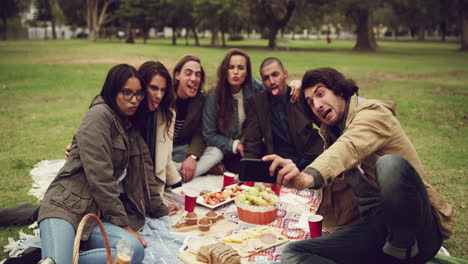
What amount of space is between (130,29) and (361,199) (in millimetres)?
50416

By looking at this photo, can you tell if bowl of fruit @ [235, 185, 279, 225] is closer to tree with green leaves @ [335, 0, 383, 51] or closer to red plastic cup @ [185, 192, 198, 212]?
red plastic cup @ [185, 192, 198, 212]

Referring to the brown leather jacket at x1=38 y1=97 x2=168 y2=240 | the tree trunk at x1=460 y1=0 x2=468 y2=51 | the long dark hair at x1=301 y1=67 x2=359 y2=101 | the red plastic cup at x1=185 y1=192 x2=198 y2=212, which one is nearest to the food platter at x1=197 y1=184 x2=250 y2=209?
the red plastic cup at x1=185 y1=192 x2=198 y2=212

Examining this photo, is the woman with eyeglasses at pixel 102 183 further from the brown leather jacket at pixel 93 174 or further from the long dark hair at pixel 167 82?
the long dark hair at pixel 167 82

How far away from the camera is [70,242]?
3691mm

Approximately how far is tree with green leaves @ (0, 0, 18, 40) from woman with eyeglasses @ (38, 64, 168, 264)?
5534cm

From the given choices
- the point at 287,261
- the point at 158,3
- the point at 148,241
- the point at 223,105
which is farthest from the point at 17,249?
the point at 158,3

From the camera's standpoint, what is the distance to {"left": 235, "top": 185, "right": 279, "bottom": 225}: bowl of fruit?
4.90 m

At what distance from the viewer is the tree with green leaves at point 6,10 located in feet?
170

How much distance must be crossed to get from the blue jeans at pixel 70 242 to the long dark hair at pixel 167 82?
151 cm

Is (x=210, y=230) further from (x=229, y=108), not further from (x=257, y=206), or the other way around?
(x=229, y=108)

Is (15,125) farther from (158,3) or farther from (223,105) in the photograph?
(158,3)

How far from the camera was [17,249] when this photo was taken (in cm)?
444

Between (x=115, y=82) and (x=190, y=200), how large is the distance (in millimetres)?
1791

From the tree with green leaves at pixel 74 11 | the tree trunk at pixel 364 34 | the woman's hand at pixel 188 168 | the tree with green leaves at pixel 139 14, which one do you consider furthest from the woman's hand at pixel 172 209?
the tree with green leaves at pixel 74 11
